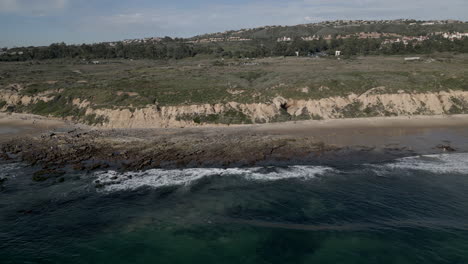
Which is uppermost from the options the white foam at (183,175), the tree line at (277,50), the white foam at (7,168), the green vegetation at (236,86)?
the tree line at (277,50)

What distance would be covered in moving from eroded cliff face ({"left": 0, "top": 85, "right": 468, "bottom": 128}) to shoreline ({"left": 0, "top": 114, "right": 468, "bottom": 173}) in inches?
93.7

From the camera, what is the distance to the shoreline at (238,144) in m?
30.5

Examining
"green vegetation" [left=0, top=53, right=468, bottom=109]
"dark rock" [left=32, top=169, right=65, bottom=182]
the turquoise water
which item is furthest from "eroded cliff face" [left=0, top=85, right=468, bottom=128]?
the turquoise water

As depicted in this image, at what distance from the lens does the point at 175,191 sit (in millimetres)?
24359

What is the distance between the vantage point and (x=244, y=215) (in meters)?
21.0

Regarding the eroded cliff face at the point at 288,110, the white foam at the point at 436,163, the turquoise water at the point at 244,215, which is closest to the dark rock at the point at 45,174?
the turquoise water at the point at 244,215

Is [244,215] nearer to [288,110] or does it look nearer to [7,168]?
[7,168]

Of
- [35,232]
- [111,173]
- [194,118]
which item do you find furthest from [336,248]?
[194,118]

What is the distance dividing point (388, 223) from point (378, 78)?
1578 inches

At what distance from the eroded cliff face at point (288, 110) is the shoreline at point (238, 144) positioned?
2.38m

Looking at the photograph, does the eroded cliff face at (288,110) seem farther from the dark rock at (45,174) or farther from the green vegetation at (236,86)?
the dark rock at (45,174)

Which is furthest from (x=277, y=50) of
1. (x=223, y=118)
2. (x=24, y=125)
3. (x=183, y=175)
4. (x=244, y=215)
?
(x=244, y=215)

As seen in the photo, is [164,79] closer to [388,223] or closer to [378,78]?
[378,78]

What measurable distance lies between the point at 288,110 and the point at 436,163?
2142 cm
